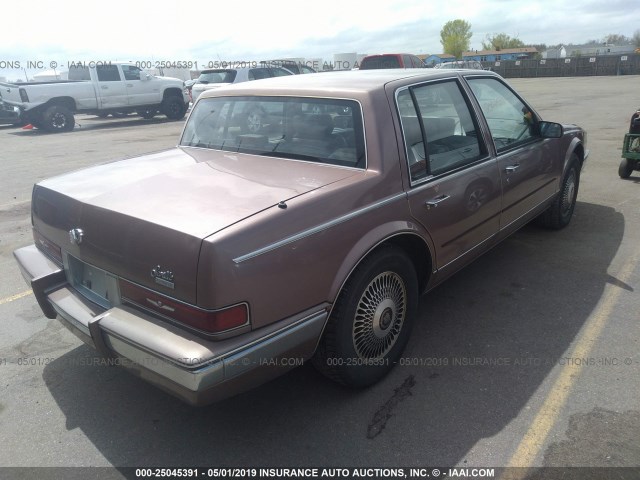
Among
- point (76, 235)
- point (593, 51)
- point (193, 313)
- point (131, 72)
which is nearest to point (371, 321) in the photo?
point (193, 313)

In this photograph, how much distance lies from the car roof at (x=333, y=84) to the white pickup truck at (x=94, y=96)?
1484 centimetres

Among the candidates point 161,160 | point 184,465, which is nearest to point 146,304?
point 184,465

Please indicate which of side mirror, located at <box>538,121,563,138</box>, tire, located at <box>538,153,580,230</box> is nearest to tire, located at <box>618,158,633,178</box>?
tire, located at <box>538,153,580,230</box>

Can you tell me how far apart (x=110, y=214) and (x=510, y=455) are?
227cm

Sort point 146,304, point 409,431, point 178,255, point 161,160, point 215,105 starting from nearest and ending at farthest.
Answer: point 178,255, point 146,304, point 409,431, point 161,160, point 215,105

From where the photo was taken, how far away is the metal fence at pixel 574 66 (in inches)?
1645

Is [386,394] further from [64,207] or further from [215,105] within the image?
[215,105]

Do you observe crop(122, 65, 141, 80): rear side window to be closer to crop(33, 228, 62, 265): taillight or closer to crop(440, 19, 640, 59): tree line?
crop(33, 228, 62, 265): taillight

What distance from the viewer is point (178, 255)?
2.20 meters

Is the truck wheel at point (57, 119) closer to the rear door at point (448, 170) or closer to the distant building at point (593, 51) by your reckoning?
the rear door at point (448, 170)

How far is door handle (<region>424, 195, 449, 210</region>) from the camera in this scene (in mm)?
3109

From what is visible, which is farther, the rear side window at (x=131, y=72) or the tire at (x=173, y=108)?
the tire at (x=173, y=108)

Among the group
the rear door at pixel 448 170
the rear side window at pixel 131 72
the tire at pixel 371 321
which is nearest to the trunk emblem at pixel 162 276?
the tire at pixel 371 321

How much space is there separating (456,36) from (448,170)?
354 feet
